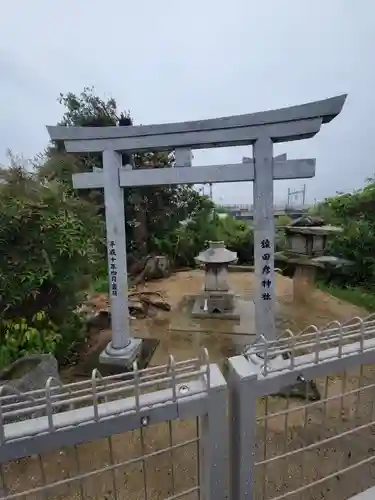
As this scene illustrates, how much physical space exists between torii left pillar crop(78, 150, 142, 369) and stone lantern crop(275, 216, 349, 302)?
463 centimetres

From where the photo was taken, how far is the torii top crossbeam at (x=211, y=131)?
11.4 feet

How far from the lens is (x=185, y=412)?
119cm

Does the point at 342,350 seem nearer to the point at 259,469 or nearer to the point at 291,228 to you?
the point at 259,469

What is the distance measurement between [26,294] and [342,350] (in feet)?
12.0

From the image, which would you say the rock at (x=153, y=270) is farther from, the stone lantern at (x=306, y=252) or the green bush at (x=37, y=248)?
the green bush at (x=37, y=248)

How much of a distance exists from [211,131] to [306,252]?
25.4 ft

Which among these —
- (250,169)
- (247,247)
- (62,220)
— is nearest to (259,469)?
(250,169)

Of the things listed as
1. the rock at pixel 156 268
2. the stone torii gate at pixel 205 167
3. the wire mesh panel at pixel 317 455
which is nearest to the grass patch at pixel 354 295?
the wire mesh panel at pixel 317 455

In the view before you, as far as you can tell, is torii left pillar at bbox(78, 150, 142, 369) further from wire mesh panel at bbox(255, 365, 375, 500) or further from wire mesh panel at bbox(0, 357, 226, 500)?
wire mesh panel at bbox(0, 357, 226, 500)

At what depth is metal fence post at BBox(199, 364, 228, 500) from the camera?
121 cm

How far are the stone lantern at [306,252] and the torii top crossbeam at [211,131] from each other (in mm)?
4831

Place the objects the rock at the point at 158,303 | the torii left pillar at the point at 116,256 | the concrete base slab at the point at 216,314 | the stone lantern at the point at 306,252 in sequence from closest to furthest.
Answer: the torii left pillar at the point at 116,256
the concrete base slab at the point at 216,314
the rock at the point at 158,303
the stone lantern at the point at 306,252

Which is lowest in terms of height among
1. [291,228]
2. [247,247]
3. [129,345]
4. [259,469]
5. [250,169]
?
[259,469]

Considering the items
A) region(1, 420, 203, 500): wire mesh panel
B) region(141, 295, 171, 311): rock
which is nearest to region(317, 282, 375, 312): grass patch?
region(141, 295, 171, 311): rock
